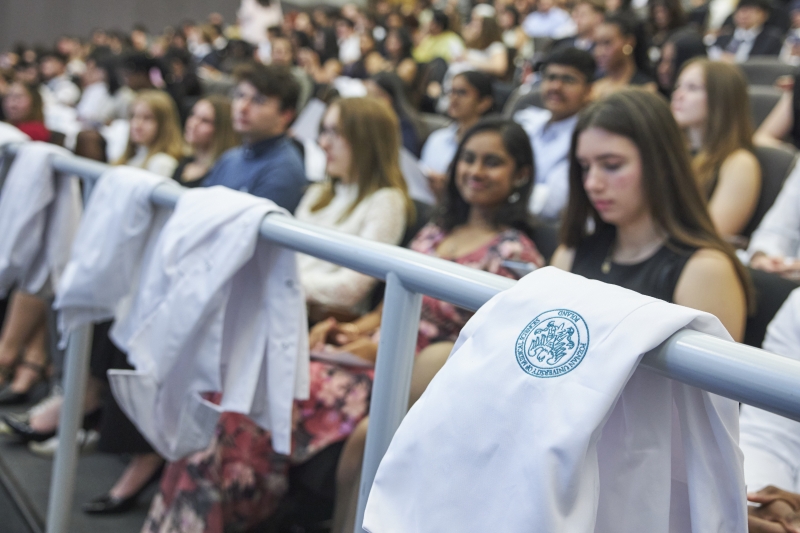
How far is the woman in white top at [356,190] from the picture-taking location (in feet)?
6.63

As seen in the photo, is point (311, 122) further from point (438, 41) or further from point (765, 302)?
point (438, 41)

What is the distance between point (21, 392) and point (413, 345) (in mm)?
2015

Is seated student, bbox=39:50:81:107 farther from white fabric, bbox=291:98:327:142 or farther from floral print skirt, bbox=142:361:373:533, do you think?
floral print skirt, bbox=142:361:373:533

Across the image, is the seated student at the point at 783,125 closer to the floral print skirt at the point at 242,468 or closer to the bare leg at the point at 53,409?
the floral print skirt at the point at 242,468

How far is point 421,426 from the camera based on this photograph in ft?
2.09

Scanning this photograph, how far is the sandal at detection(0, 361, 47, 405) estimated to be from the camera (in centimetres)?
242

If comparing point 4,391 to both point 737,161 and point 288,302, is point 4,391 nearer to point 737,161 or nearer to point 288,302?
point 288,302

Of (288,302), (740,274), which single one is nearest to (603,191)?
(740,274)

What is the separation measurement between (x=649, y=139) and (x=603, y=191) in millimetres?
117

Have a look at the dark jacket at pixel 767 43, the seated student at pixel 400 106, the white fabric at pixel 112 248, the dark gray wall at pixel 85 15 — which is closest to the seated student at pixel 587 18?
the dark jacket at pixel 767 43

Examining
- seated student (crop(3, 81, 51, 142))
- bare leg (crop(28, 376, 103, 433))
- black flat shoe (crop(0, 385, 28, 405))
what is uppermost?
seated student (crop(3, 81, 51, 142))

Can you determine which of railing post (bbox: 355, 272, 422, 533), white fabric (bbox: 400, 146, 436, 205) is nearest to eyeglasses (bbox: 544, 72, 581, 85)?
white fabric (bbox: 400, 146, 436, 205)

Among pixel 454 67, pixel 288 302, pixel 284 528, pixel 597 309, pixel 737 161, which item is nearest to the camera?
pixel 597 309

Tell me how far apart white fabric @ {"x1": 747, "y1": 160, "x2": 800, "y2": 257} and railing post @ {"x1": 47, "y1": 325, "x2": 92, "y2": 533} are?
1.37 meters
